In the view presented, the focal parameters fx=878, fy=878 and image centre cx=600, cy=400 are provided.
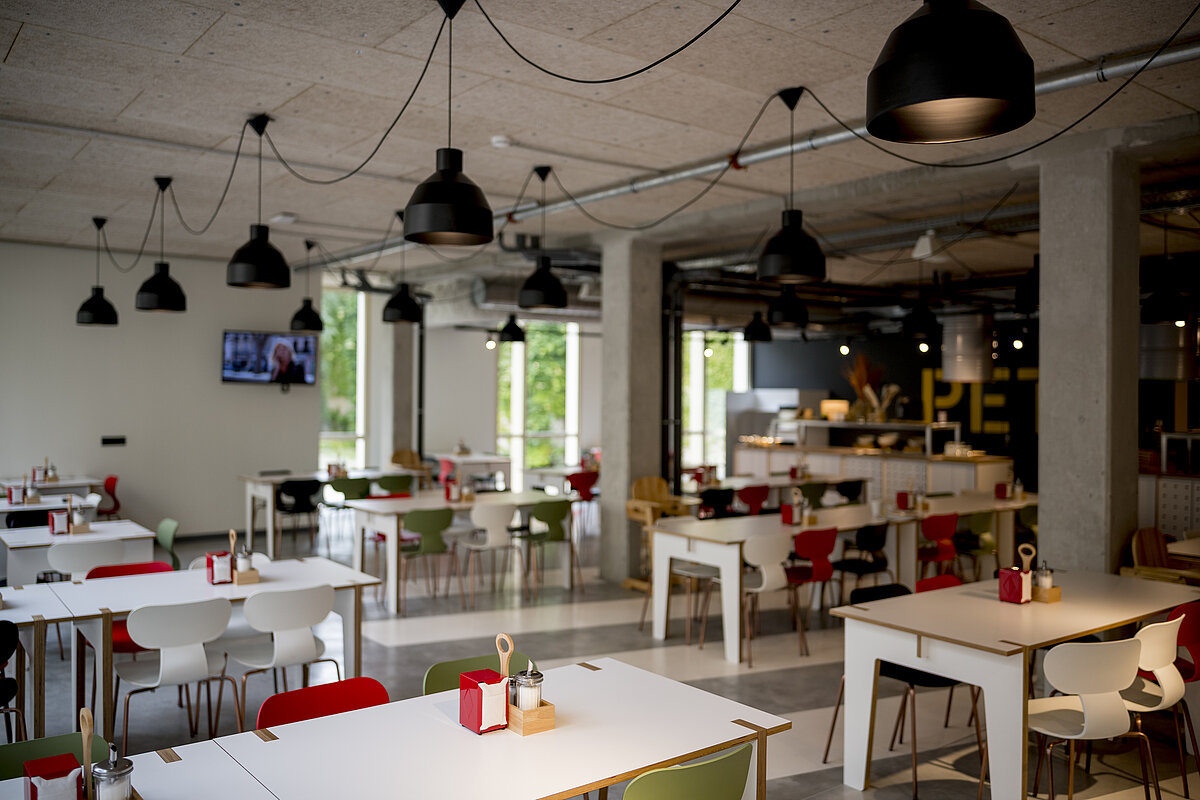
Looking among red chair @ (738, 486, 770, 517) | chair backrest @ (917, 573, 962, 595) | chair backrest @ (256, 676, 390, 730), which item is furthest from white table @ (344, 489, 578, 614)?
chair backrest @ (256, 676, 390, 730)

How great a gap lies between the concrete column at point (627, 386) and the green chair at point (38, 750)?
6.49m

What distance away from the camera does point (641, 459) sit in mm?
8820

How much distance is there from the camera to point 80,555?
217 inches

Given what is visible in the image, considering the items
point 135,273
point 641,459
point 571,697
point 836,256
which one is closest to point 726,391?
point 836,256

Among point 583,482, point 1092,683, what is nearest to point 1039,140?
point 1092,683

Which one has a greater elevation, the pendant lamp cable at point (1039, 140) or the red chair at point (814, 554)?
the pendant lamp cable at point (1039, 140)

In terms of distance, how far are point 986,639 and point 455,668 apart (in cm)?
225

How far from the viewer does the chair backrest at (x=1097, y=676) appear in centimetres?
355

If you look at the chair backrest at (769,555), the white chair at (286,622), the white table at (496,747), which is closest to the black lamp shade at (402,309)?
the chair backrest at (769,555)

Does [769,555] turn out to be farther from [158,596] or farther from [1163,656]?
[158,596]

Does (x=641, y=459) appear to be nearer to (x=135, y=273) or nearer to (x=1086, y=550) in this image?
(x=1086, y=550)

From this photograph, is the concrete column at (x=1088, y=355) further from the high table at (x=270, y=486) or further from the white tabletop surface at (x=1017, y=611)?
the high table at (x=270, y=486)

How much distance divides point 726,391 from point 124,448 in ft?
37.3

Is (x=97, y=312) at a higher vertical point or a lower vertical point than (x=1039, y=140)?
lower
